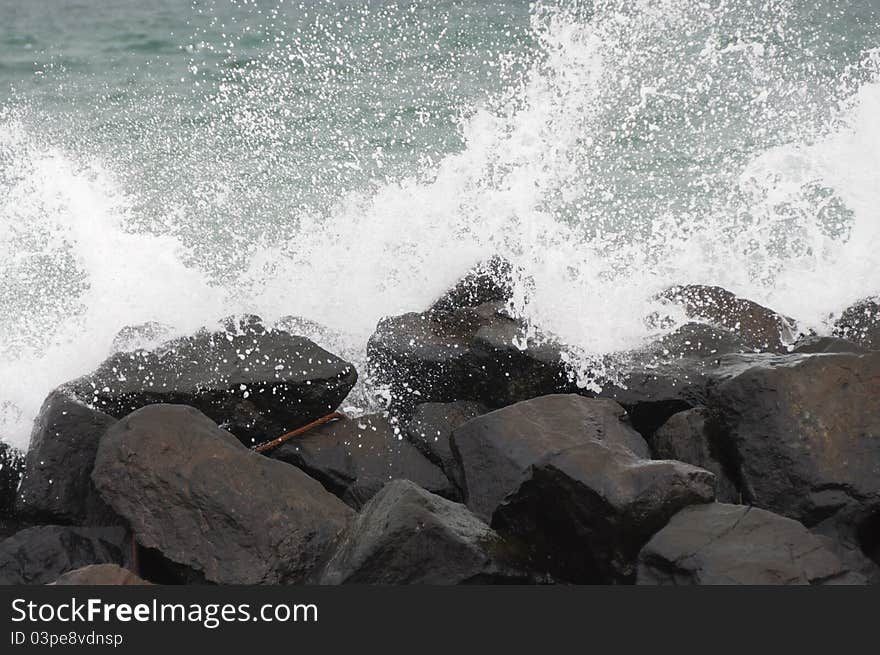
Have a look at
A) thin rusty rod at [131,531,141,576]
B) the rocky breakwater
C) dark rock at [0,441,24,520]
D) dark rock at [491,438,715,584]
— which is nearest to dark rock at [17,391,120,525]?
the rocky breakwater

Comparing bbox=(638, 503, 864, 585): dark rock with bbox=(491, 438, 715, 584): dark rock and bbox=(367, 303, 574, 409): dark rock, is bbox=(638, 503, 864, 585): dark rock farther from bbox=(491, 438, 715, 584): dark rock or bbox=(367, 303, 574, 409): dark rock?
bbox=(367, 303, 574, 409): dark rock

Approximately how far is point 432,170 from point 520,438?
10.8 feet

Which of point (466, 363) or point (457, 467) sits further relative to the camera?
point (466, 363)

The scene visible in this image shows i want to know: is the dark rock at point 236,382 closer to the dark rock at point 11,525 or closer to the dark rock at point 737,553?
the dark rock at point 11,525

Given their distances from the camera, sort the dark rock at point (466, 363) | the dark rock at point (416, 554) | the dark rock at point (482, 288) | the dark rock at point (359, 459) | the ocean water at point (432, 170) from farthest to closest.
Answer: the ocean water at point (432, 170)
the dark rock at point (482, 288)
the dark rock at point (466, 363)
the dark rock at point (359, 459)
the dark rock at point (416, 554)

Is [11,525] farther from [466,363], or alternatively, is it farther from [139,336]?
[466,363]

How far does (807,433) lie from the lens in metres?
3.07

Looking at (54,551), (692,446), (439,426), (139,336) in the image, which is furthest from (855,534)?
(139,336)

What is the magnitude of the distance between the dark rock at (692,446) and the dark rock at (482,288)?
1136 mm

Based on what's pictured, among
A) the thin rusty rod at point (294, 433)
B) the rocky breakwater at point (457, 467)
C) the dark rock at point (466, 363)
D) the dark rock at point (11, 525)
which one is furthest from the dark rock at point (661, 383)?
the dark rock at point (11, 525)

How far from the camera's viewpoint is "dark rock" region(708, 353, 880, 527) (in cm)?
300

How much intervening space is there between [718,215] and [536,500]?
422 centimetres

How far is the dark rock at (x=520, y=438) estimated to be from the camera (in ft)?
9.95

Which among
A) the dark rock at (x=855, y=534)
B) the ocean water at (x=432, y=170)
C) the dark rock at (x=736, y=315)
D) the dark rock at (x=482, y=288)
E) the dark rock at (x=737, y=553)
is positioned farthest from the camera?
the ocean water at (x=432, y=170)
